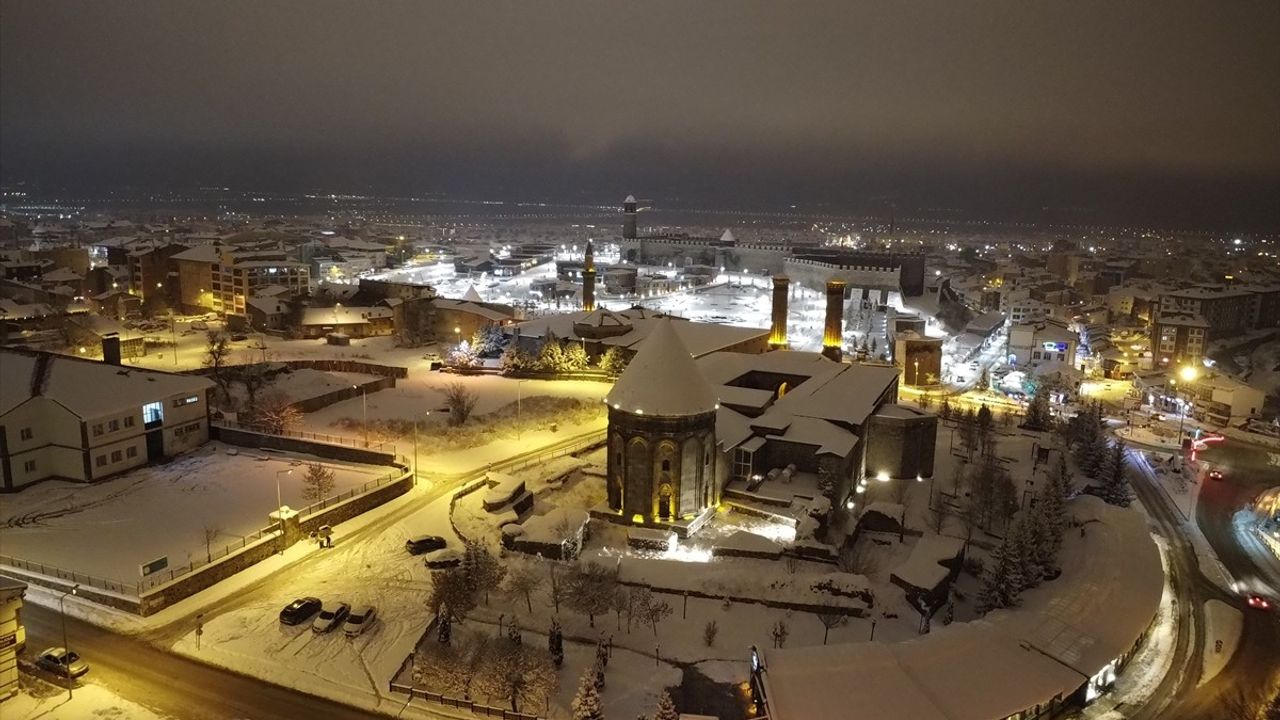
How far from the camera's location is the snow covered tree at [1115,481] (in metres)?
36.0

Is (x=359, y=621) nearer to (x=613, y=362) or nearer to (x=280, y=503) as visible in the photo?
(x=280, y=503)

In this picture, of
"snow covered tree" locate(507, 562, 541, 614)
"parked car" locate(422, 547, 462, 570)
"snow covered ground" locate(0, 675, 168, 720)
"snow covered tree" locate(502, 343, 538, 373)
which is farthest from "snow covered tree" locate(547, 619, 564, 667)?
"snow covered tree" locate(502, 343, 538, 373)

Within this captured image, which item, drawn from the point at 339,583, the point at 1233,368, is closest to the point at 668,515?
the point at 339,583

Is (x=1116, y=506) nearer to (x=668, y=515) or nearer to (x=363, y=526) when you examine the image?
(x=668, y=515)

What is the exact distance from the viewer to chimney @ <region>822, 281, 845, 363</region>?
49594mm

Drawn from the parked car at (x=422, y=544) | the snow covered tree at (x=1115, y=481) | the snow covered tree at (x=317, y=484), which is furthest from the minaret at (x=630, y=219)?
the parked car at (x=422, y=544)

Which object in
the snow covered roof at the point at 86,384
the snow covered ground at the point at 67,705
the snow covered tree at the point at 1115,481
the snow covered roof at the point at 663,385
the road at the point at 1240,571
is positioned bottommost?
the road at the point at 1240,571

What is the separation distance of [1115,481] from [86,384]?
4417 cm

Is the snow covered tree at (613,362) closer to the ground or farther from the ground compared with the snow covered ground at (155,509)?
farther from the ground

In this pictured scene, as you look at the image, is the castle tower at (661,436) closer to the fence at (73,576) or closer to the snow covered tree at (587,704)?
the snow covered tree at (587,704)

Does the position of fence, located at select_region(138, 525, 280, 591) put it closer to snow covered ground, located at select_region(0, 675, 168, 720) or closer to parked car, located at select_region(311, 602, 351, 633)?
snow covered ground, located at select_region(0, 675, 168, 720)

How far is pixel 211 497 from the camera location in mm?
29125

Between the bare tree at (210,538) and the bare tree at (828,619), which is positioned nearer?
the bare tree at (828,619)

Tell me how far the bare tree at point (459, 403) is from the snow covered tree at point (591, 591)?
17871 mm
